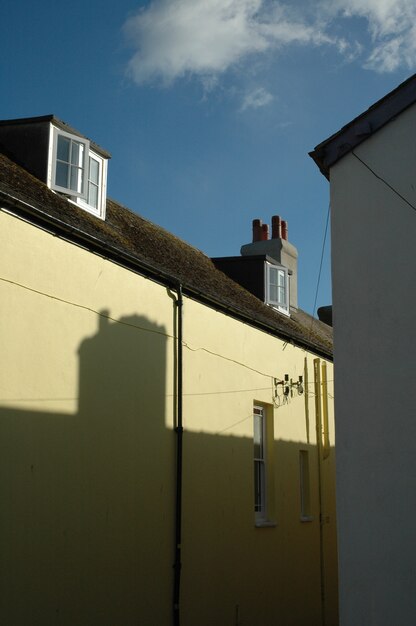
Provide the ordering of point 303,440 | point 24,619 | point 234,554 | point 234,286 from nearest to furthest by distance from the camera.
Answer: point 24,619, point 234,554, point 303,440, point 234,286

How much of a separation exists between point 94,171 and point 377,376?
6742 mm

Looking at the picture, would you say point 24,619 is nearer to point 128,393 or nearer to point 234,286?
point 128,393

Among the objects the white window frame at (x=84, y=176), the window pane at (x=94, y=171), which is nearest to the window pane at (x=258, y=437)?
the white window frame at (x=84, y=176)

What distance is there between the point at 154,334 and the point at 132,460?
178 cm

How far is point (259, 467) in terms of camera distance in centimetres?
1495

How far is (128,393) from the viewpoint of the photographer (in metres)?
10.9

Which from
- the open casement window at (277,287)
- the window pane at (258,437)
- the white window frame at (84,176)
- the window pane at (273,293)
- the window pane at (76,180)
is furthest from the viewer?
the window pane at (273,293)

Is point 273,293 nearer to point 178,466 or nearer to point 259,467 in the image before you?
point 259,467

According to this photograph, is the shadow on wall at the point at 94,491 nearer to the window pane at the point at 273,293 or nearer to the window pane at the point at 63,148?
the window pane at the point at 63,148

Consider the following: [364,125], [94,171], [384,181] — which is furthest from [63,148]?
[384,181]

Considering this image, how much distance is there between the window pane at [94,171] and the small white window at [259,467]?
4760mm

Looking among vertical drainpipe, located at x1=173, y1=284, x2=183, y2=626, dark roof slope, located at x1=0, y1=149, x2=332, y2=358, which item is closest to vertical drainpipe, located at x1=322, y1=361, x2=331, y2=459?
dark roof slope, located at x1=0, y1=149, x2=332, y2=358

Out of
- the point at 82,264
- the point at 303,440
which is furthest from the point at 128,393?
the point at 303,440

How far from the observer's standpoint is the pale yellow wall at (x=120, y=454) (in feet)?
29.6
